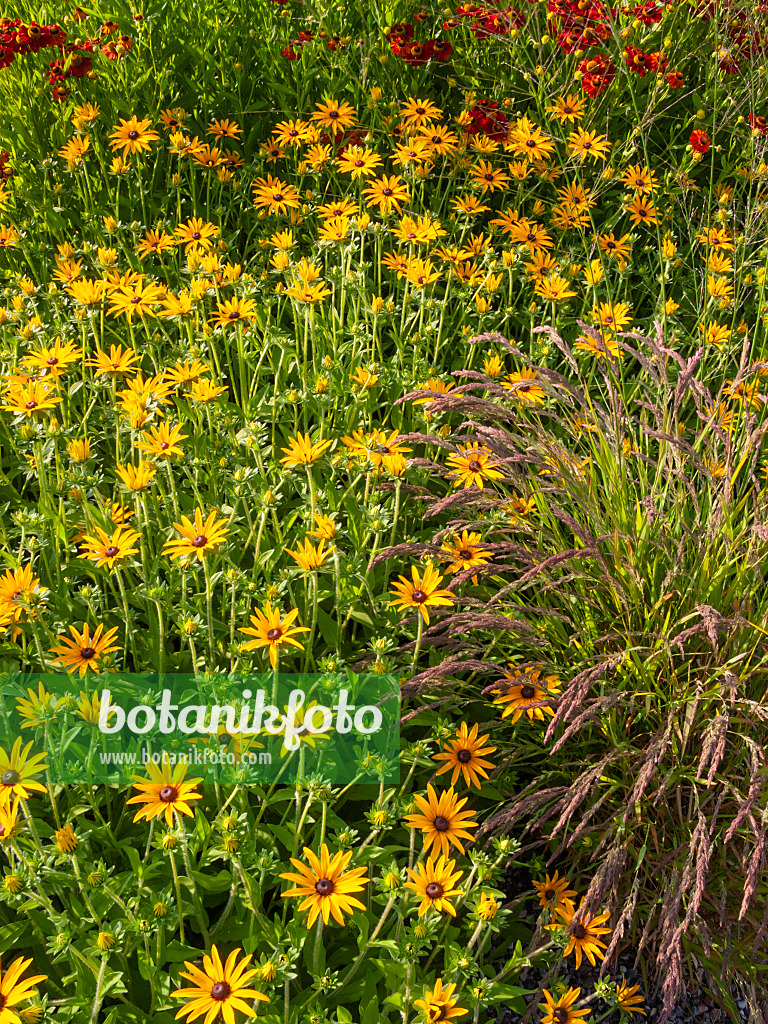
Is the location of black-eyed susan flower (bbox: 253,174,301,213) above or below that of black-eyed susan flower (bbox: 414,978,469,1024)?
above

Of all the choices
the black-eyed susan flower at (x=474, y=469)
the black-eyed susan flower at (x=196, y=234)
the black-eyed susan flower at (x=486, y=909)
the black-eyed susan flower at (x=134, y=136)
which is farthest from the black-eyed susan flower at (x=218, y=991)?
the black-eyed susan flower at (x=134, y=136)

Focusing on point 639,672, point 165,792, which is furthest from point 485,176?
point 165,792

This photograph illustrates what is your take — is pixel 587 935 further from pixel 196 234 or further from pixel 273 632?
pixel 196 234

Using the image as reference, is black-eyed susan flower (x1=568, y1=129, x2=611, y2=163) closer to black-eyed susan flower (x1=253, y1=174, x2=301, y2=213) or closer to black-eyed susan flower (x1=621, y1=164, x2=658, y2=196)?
black-eyed susan flower (x1=621, y1=164, x2=658, y2=196)

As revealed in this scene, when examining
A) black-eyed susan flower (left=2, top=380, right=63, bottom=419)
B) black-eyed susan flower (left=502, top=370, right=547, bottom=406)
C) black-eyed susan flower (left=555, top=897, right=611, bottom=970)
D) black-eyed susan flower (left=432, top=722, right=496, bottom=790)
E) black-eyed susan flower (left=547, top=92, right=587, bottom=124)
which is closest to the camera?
black-eyed susan flower (left=555, top=897, right=611, bottom=970)

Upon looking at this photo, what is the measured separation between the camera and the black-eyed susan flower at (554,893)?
208 cm

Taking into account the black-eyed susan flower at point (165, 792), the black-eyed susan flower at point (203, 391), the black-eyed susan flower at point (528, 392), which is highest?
the black-eyed susan flower at point (203, 391)

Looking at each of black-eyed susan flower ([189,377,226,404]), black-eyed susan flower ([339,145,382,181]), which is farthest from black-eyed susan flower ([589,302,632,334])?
black-eyed susan flower ([189,377,226,404])

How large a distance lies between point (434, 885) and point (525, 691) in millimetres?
634

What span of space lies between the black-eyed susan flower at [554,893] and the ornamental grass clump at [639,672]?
0.02 m

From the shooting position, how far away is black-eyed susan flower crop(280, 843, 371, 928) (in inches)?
65.7

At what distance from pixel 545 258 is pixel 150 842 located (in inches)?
110

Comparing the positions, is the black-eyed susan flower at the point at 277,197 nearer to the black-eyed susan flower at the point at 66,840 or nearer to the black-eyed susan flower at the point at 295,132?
the black-eyed susan flower at the point at 295,132

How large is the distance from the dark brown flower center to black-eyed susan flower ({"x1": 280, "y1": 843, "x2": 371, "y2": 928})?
7.5 inches
